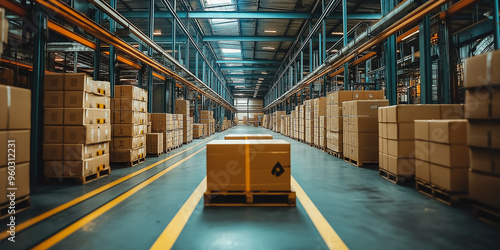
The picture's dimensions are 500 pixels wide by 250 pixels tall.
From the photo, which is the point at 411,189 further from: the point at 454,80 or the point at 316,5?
the point at 316,5

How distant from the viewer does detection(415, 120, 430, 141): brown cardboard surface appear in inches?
137

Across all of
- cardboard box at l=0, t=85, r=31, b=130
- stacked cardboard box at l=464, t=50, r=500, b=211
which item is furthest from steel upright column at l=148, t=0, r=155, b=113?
stacked cardboard box at l=464, t=50, r=500, b=211

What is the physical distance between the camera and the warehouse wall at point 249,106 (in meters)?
46.2

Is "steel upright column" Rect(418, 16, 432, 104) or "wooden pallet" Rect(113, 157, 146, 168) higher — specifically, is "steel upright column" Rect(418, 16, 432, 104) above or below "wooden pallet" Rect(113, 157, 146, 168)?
above

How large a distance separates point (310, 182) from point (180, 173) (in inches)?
109

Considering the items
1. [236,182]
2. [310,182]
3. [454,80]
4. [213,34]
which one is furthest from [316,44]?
[236,182]

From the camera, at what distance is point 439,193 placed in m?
3.31

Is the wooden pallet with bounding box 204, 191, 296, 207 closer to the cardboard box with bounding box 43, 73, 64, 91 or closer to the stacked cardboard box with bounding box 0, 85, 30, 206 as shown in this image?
the stacked cardboard box with bounding box 0, 85, 30, 206

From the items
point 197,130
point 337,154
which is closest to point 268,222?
point 337,154

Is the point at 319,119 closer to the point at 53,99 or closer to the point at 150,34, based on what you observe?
the point at 150,34

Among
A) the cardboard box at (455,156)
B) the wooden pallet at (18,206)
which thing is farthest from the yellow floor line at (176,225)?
the cardboard box at (455,156)

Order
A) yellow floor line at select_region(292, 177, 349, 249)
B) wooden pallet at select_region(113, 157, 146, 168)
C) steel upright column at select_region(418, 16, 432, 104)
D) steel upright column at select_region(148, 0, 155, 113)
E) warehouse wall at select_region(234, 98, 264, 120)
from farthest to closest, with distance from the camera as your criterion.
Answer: warehouse wall at select_region(234, 98, 264, 120) → steel upright column at select_region(148, 0, 155, 113) → wooden pallet at select_region(113, 157, 146, 168) → steel upright column at select_region(418, 16, 432, 104) → yellow floor line at select_region(292, 177, 349, 249)

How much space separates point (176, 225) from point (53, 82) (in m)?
3.90

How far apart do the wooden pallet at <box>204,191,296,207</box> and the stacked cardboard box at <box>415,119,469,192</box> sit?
2111 millimetres
